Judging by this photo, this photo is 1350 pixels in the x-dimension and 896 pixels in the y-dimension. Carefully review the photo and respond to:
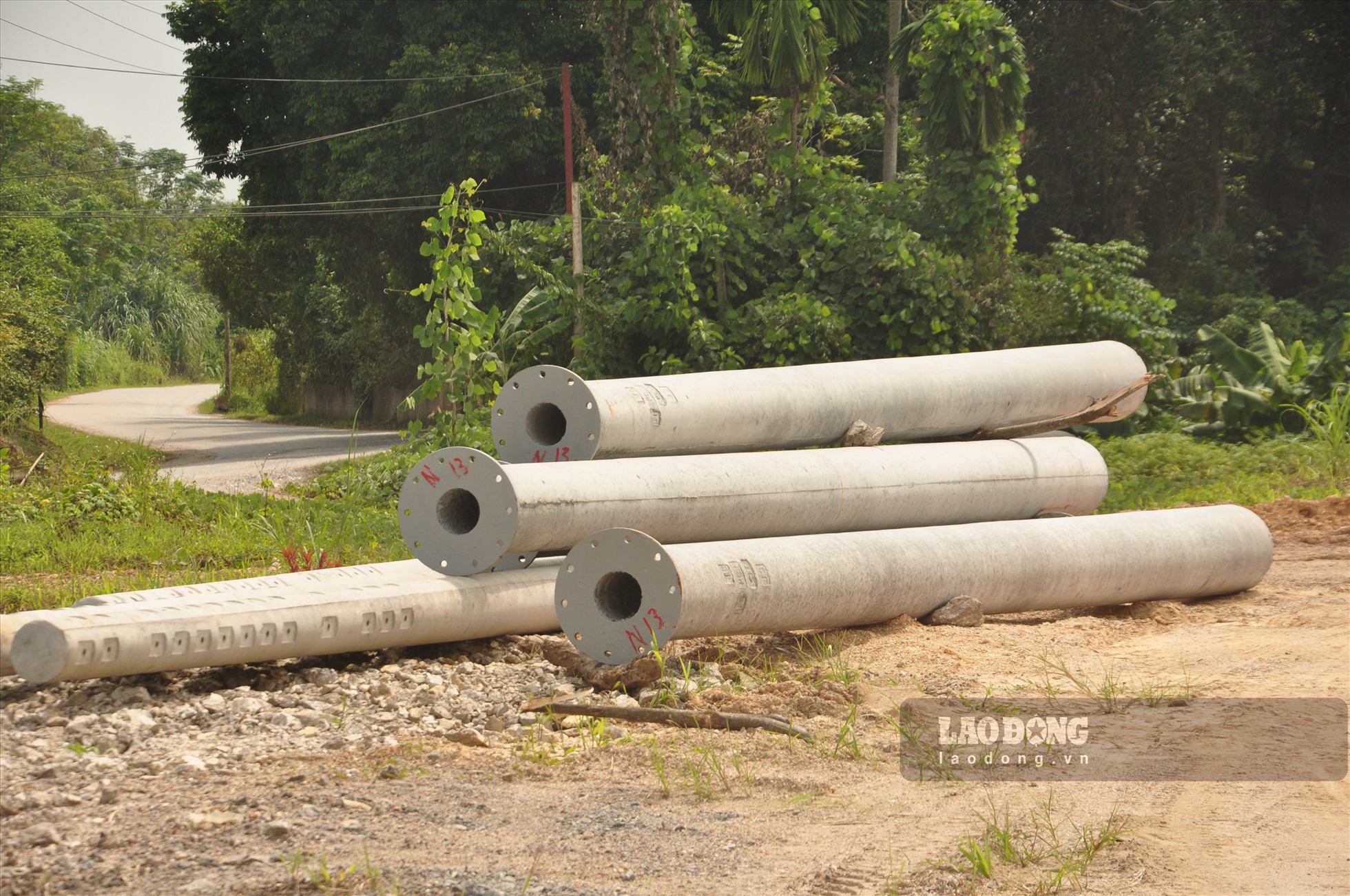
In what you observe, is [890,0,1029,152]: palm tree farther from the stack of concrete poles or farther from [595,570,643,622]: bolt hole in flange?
[595,570,643,622]: bolt hole in flange

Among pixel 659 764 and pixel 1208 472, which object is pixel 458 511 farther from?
pixel 1208 472

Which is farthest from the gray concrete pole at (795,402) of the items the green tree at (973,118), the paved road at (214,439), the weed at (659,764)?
the paved road at (214,439)

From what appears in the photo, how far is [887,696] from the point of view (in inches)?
171

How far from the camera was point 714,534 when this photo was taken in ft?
17.7

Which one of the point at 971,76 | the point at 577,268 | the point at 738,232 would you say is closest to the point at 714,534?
the point at 738,232

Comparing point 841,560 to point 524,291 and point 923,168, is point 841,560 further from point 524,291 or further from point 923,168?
point 923,168

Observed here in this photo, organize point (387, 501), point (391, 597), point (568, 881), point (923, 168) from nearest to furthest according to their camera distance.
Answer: point (568, 881), point (391, 597), point (387, 501), point (923, 168)

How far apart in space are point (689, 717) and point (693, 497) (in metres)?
1.33

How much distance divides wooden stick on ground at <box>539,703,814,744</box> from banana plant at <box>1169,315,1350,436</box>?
29.2 ft

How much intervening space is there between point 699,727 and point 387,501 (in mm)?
6284

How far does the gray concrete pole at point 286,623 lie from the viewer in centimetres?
405

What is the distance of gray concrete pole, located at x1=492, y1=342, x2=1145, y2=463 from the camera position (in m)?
5.66

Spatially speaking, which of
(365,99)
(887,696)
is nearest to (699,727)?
(887,696)

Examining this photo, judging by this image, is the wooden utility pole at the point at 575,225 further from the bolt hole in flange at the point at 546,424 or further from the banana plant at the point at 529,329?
the bolt hole in flange at the point at 546,424
